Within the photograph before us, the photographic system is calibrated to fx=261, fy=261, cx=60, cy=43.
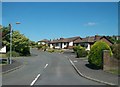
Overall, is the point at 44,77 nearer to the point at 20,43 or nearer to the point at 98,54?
the point at 98,54

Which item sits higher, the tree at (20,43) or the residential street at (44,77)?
the tree at (20,43)

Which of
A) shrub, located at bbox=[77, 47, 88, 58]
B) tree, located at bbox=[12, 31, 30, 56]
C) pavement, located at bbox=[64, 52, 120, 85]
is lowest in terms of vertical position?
pavement, located at bbox=[64, 52, 120, 85]

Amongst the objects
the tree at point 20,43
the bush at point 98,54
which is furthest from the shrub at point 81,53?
the bush at point 98,54

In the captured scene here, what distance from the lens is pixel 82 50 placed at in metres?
Result: 51.0

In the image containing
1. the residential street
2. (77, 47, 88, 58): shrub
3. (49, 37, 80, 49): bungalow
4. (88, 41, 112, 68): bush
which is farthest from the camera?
(49, 37, 80, 49): bungalow

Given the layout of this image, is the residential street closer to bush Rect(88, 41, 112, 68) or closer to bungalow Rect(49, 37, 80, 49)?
bush Rect(88, 41, 112, 68)

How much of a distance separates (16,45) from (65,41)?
5275cm

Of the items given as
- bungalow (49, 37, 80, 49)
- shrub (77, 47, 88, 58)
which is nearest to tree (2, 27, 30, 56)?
shrub (77, 47, 88, 58)

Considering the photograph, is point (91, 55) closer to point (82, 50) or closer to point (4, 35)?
point (4, 35)

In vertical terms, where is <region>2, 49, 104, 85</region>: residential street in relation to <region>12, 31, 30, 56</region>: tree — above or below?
below

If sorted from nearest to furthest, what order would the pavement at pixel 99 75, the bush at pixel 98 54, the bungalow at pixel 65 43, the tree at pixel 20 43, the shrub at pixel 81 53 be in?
the pavement at pixel 99 75, the bush at pixel 98 54, the shrub at pixel 81 53, the tree at pixel 20 43, the bungalow at pixel 65 43

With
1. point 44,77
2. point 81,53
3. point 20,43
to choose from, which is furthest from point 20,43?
point 44,77

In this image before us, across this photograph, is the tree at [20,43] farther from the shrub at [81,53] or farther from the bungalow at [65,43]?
the bungalow at [65,43]

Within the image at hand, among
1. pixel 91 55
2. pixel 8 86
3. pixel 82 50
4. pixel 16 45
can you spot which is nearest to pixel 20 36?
pixel 16 45
